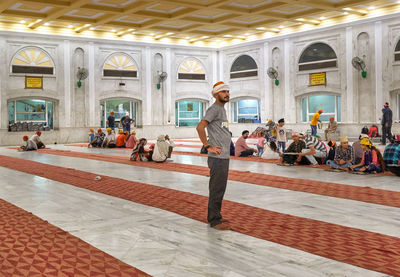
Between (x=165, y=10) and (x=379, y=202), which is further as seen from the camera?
(x=165, y=10)

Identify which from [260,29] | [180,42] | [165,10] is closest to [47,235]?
[165,10]

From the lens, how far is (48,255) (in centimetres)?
367

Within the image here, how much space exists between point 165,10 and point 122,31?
4363mm

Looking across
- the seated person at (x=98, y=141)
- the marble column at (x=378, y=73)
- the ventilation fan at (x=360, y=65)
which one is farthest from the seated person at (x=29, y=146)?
the marble column at (x=378, y=73)

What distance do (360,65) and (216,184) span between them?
16.2m

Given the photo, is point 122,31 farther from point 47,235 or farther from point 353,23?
point 47,235

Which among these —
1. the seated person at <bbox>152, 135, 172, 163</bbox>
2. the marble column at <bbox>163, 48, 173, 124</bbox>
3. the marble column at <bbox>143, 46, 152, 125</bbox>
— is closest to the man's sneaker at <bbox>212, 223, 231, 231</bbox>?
the seated person at <bbox>152, 135, 172, 163</bbox>

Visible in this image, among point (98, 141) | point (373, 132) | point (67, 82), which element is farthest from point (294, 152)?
point (67, 82)

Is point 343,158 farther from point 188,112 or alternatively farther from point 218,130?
point 188,112

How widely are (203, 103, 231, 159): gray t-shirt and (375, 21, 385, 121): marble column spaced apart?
15.7 metres

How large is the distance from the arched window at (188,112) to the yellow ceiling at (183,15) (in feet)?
13.0

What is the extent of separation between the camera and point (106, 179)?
8.34 metres

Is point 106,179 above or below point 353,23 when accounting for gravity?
below

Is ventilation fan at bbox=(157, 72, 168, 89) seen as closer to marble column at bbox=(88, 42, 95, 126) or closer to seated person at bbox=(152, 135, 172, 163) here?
marble column at bbox=(88, 42, 95, 126)
